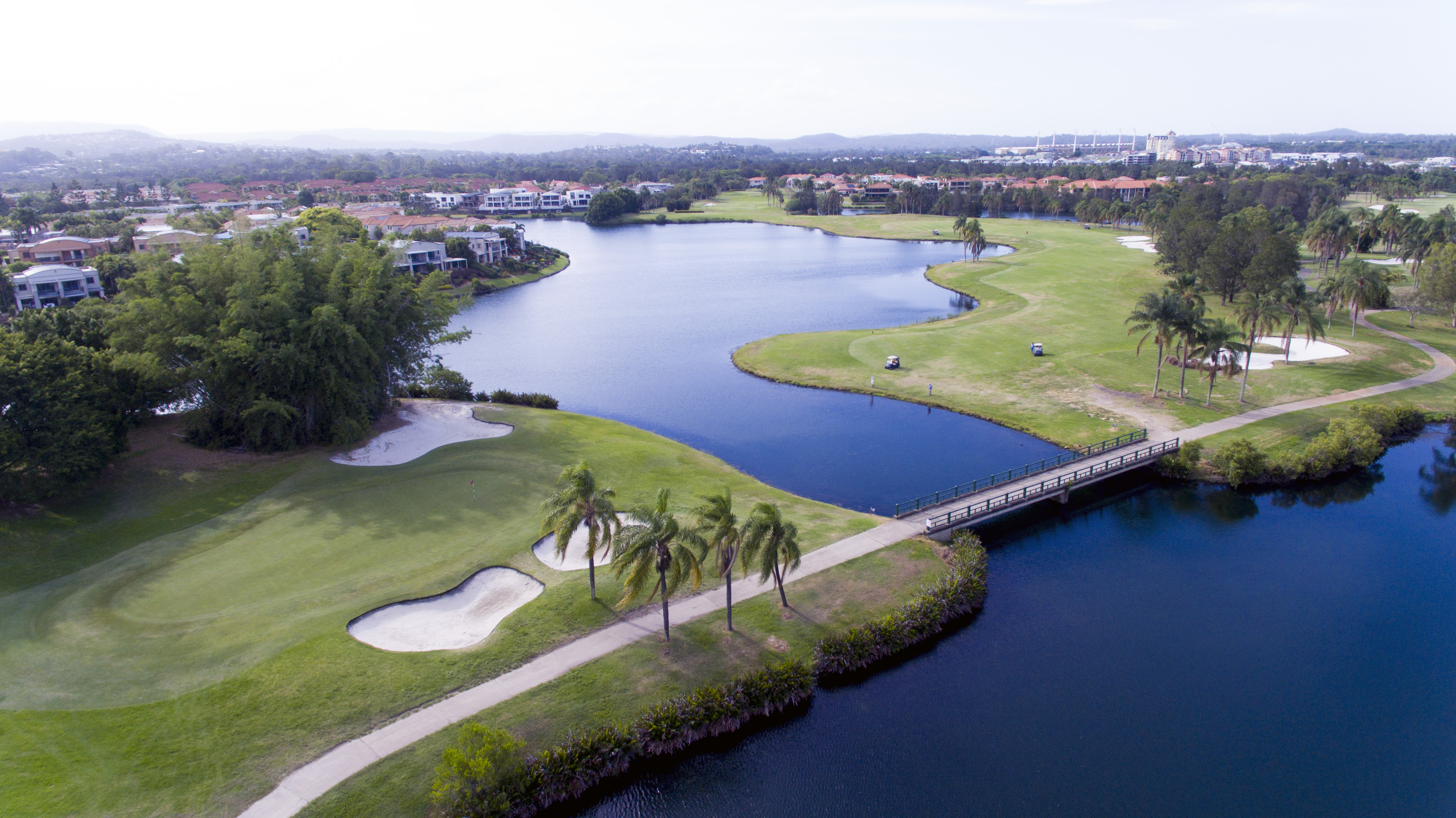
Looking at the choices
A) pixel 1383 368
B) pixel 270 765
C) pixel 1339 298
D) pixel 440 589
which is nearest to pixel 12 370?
pixel 440 589

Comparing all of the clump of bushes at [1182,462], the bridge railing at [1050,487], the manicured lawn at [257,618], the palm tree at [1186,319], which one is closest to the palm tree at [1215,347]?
the palm tree at [1186,319]

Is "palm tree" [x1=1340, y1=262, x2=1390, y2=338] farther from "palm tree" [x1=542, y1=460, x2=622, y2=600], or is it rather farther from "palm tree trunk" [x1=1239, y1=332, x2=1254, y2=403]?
"palm tree" [x1=542, y1=460, x2=622, y2=600]

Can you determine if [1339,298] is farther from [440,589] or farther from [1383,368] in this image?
[440,589]

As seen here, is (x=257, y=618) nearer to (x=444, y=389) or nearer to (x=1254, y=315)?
(x=444, y=389)

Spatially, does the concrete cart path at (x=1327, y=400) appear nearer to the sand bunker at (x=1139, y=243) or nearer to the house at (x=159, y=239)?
the sand bunker at (x=1139, y=243)

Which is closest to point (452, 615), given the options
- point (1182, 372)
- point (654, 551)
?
point (654, 551)
